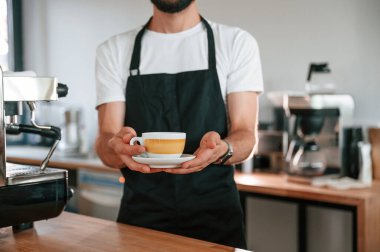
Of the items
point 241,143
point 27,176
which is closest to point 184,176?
point 241,143

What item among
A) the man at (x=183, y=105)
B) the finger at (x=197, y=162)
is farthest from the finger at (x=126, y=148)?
the man at (x=183, y=105)

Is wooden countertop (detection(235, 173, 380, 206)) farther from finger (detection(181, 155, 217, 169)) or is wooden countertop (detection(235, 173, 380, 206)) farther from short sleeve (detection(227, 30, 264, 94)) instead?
finger (detection(181, 155, 217, 169))

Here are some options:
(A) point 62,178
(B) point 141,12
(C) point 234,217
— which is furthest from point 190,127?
(B) point 141,12

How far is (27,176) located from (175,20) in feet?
2.71

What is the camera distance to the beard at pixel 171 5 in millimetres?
1784

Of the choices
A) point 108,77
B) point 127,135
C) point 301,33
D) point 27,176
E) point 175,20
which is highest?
point 301,33

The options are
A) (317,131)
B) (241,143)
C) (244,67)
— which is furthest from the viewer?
(317,131)

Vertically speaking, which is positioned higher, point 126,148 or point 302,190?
point 126,148

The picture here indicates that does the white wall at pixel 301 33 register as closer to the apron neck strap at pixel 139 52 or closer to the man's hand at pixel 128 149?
the apron neck strap at pixel 139 52

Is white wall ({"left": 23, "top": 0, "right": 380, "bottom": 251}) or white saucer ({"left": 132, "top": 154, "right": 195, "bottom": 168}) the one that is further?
white wall ({"left": 23, "top": 0, "right": 380, "bottom": 251})

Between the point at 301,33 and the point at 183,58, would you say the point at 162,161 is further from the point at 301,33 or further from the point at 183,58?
the point at 301,33

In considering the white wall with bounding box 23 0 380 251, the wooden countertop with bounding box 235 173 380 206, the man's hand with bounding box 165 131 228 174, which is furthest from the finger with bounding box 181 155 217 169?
the white wall with bounding box 23 0 380 251

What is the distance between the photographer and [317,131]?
2861 millimetres

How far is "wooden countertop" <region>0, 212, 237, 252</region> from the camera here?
1.28 m
